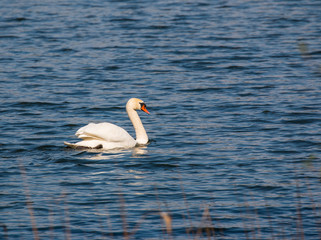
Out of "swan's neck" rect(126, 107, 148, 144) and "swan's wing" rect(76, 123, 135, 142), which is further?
"swan's neck" rect(126, 107, 148, 144)

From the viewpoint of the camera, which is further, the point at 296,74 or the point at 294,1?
the point at 294,1

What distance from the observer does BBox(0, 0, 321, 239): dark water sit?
8.99m

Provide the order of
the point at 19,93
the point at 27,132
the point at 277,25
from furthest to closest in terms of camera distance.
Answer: the point at 277,25
the point at 19,93
the point at 27,132

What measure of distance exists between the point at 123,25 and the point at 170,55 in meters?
5.66

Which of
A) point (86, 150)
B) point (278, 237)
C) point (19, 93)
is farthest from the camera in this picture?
point (19, 93)

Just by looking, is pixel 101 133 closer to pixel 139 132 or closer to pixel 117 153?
pixel 117 153

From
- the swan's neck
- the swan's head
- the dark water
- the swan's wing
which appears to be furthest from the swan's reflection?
the swan's head

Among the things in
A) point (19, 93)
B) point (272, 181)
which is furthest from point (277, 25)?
point (272, 181)

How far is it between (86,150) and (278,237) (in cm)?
513

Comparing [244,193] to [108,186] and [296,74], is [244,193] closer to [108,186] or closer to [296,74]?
[108,186]

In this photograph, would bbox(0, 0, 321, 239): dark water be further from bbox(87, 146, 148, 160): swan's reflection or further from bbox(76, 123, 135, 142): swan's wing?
bbox(76, 123, 135, 142): swan's wing

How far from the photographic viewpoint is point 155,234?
27.6 feet

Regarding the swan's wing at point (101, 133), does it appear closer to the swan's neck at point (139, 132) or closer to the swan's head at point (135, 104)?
the swan's neck at point (139, 132)

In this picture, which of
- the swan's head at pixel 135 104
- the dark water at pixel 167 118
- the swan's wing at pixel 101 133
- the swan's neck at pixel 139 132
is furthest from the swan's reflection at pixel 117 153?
the swan's head at pixel 135 104
